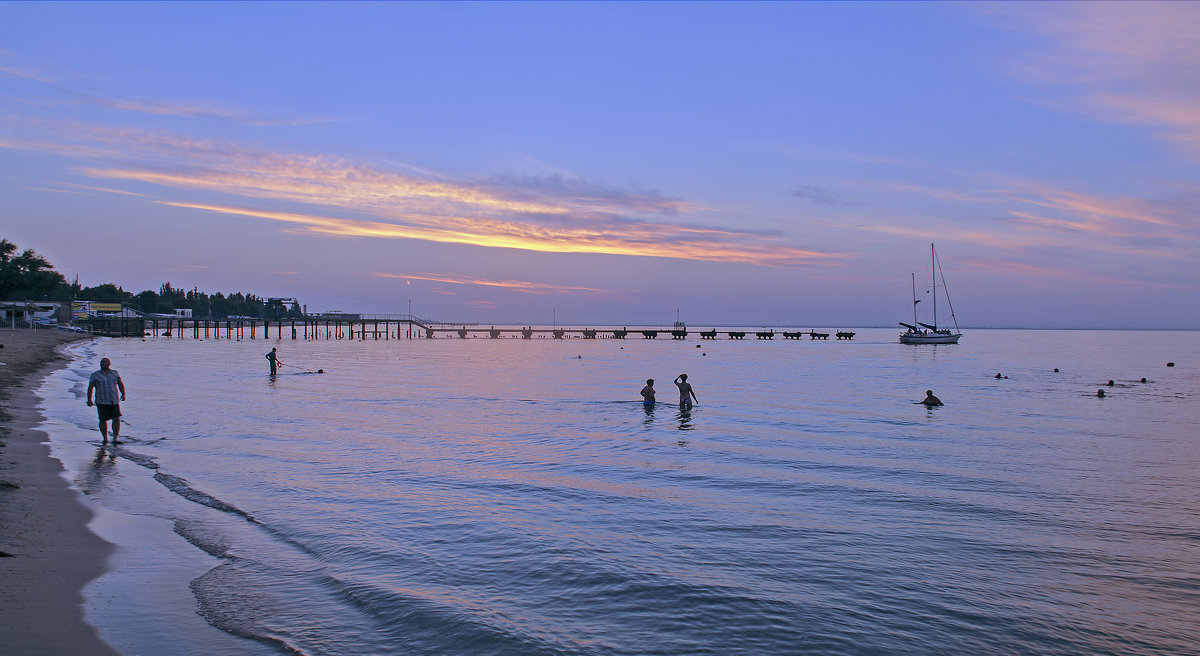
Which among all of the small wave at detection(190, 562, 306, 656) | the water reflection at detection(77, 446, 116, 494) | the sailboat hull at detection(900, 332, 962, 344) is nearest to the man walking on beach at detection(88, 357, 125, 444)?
the water reflection at detection(77, 446, 116, 494)

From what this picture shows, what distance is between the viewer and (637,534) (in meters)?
10.9

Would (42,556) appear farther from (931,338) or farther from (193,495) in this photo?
(931,338)

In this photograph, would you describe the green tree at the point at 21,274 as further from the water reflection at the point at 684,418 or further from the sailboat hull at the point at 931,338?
the sailboat hull at the point at 931,338

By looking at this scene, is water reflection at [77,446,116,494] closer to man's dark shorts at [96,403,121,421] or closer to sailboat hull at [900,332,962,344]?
man's dark shorts at [96,403,121,421]

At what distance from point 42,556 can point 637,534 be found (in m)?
7.91

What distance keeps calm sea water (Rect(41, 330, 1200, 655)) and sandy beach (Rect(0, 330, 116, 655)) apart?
0.30 m

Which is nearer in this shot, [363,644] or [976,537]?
[363,644]

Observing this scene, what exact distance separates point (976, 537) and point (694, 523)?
448 centimetres

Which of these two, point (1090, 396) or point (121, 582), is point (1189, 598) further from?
point (1090, 396)

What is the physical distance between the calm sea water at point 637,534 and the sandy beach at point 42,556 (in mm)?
303

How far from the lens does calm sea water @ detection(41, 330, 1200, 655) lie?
7.22 meters

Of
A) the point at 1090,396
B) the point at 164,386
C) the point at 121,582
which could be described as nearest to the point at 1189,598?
the point at 121,582

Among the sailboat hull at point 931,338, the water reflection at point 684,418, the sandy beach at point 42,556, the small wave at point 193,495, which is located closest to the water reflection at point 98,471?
the sandy beach at point 42,556

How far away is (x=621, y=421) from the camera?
25.2 metres
